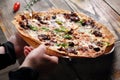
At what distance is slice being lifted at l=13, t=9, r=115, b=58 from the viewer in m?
1.49

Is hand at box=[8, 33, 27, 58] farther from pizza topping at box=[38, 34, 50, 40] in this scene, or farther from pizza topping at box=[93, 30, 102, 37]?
pizza topping at box=[93, 30, 102, 37]

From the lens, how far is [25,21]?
1.70m

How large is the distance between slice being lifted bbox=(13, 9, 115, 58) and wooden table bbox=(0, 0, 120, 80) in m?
0.15

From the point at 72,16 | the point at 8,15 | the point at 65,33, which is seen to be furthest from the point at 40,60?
the point at 8,15

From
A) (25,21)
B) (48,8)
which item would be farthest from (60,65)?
(48,8)

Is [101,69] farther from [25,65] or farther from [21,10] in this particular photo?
[21,10]

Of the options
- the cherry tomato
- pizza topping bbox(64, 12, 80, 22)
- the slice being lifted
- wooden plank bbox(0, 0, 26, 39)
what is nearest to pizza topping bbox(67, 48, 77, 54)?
the slice being lifted

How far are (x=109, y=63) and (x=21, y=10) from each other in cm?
83

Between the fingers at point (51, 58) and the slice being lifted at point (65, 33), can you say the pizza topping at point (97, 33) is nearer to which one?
the slice being lifted at point (65, 33)

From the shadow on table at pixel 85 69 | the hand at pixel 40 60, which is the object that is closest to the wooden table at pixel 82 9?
the shadow on table at pixel 85 69

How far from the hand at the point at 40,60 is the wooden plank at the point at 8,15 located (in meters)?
0.47

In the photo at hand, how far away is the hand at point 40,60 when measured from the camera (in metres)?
1.35

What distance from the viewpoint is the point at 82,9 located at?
1.95 m

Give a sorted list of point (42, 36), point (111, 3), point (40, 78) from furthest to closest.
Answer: point (111, 3), point (42, 36), point (40, 78)
